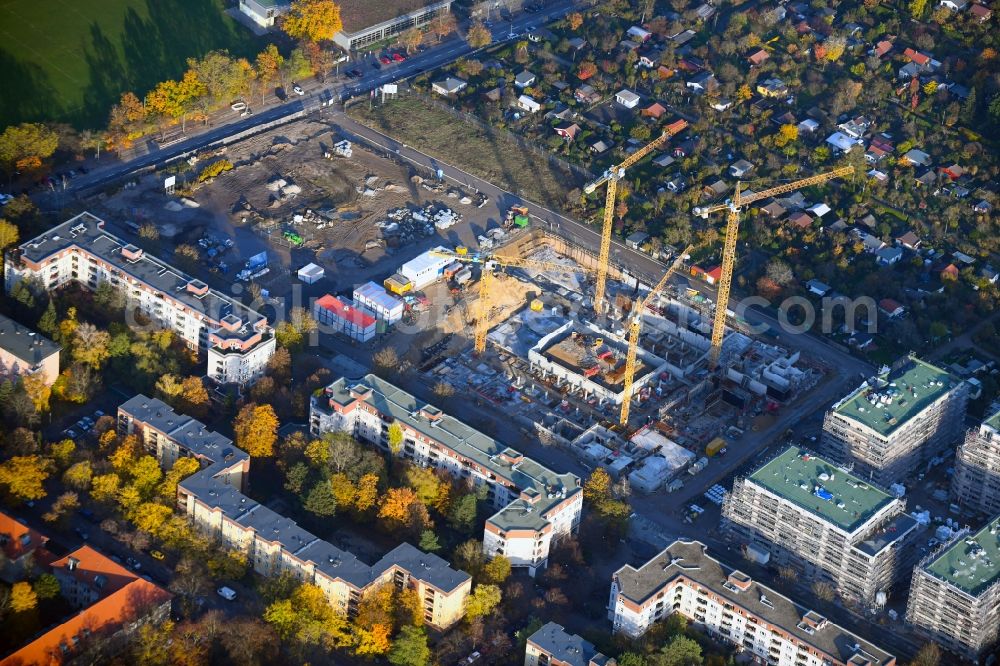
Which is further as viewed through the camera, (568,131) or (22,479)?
(568,131)

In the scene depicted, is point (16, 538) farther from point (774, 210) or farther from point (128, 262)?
point (774, 210)

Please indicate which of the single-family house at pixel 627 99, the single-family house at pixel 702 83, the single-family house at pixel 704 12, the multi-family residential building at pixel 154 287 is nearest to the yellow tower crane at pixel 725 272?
the single-family house at pixel 627 99

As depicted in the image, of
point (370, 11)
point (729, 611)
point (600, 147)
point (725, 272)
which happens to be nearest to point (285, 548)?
point (729, 611)

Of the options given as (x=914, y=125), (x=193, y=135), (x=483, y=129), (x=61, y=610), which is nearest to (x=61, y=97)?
(x=193, y=135)

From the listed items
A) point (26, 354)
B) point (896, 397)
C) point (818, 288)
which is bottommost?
point (818, 288)

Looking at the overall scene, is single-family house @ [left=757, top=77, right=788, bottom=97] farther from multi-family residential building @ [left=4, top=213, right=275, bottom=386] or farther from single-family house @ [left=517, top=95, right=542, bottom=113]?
multi-family residential building @ [left=4, top=213, right=275, bottom=386]

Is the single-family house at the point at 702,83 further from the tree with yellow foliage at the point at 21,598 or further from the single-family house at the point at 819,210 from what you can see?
the tree with yellow foliage at the point at 21,598

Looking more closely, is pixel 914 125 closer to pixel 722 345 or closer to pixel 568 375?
pixel 722 345
